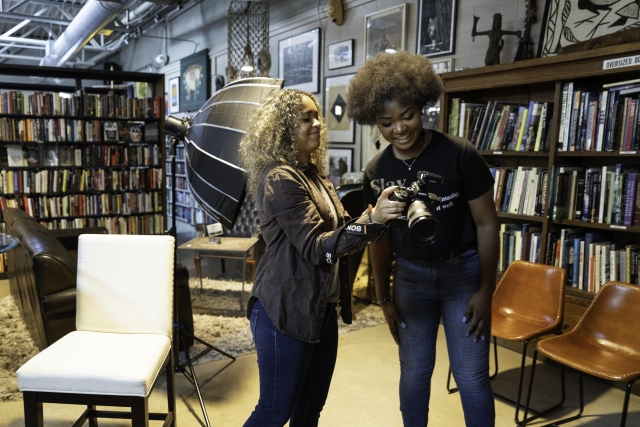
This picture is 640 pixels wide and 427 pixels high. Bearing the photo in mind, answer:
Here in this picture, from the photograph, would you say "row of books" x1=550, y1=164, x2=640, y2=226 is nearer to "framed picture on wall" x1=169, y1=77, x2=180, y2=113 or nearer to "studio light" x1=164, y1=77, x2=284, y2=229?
"studio light" x1=164, y1=77, x2=284, y2=229

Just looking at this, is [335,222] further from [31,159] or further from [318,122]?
[31,159]

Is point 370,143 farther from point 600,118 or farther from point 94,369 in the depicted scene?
point 94,369

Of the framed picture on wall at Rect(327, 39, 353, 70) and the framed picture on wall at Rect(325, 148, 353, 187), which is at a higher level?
the framed picture on wall at Rect(327, 39, 353, 70)

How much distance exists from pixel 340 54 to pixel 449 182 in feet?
11.7

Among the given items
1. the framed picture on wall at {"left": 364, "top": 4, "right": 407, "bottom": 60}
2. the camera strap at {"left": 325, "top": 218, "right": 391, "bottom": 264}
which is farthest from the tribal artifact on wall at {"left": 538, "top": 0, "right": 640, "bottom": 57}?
the camera strap at {"left": 325, "top": 218, "right": 391, "bottom": 264}

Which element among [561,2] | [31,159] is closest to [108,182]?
[31,159]

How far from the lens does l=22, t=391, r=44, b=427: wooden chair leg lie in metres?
1.56

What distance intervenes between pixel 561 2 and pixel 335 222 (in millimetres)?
2424

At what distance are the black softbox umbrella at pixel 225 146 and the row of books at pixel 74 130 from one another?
157 inches

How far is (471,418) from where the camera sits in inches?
57.2

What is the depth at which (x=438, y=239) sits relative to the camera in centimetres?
140

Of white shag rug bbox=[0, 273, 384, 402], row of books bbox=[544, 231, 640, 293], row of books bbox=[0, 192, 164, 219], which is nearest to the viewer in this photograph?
row of books bbox=[544, 231, 640, 293]

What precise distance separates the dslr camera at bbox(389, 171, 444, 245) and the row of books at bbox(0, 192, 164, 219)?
485 cm

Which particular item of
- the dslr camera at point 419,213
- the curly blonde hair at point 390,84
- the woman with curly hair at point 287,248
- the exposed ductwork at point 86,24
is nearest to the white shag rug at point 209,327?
the woman with curly hair at point 287,248
